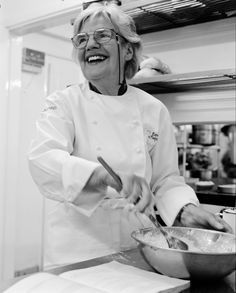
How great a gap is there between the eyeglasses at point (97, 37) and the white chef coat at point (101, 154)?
0.52 feet

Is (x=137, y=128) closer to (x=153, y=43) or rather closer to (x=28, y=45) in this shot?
(x=153, y=43)

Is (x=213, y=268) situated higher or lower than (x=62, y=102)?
lower

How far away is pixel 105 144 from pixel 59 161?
26cm

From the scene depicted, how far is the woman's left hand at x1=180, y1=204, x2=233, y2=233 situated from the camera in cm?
104

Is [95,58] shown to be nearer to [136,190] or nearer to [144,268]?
[136,190]

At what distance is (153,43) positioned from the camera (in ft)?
8.73

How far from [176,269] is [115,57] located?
776 millimetres

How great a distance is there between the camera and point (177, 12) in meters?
2.21

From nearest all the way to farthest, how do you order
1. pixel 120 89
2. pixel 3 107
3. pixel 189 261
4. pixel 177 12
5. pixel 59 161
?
1. pixel 189 261
2. pixel 59 161
3. pixel 120 89
4. pixel 177 12
5. pixel 3 107

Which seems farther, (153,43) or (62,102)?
(153,43)

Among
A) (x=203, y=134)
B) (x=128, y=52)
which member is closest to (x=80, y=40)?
(x=128, y=52)

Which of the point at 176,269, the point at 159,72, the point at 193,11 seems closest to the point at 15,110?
the point at 159,72

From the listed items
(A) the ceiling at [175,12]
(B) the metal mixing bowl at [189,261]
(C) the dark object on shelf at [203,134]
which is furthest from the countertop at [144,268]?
(C) the dark object on shelf at [203,134]

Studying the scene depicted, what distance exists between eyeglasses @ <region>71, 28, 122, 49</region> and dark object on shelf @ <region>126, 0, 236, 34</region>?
73 centimetres
